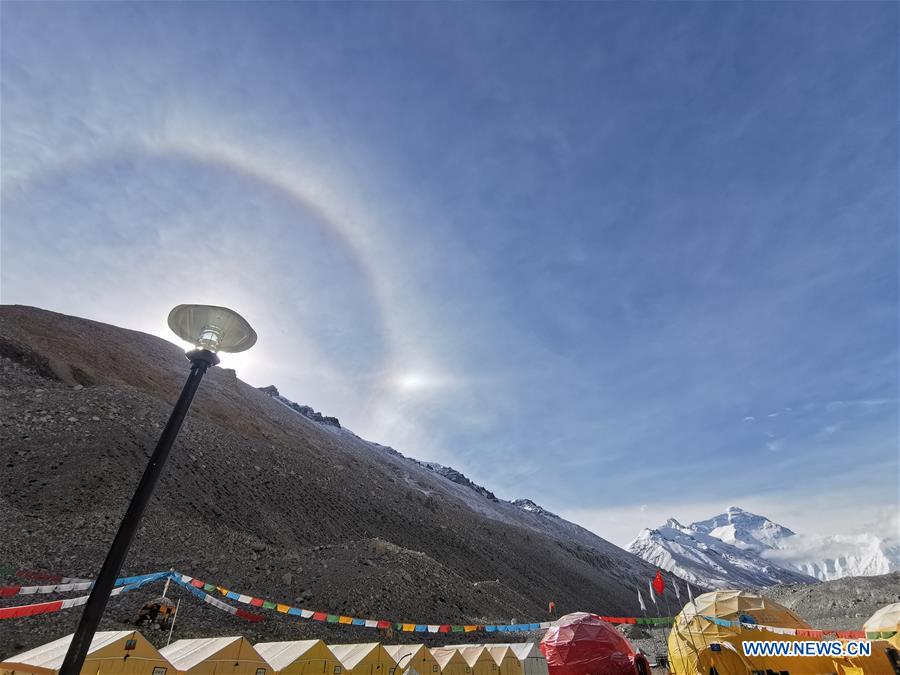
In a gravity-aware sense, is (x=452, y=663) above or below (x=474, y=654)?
below

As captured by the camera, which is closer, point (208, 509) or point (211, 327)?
point (211, 327)

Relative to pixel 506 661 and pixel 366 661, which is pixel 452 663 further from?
pixel 366 661

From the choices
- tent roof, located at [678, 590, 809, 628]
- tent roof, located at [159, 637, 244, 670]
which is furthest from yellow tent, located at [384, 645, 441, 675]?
tent roof, located at [678, 590, 809, 628]

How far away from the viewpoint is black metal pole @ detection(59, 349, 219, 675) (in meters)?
4.70

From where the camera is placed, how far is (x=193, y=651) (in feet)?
54.8

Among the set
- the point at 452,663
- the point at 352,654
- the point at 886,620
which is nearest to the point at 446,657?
the point at 452,663

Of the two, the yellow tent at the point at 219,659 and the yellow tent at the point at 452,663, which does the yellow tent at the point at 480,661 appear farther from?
the yellow tent at the point at 219,659

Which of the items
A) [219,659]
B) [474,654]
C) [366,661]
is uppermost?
[474,654]

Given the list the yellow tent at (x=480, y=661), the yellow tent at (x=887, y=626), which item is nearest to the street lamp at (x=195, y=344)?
the yellow tent at (x=480, y=661)

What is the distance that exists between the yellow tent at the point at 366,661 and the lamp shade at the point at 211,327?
16865 mm

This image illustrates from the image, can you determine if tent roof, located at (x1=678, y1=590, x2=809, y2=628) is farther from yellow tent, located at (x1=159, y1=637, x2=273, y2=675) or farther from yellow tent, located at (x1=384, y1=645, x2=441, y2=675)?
yellow tent, located at (x1=159, y1=637, x2=273, y2=675)

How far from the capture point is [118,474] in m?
33.3

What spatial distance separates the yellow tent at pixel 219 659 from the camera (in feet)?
50.5

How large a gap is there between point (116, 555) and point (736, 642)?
2229 cm
